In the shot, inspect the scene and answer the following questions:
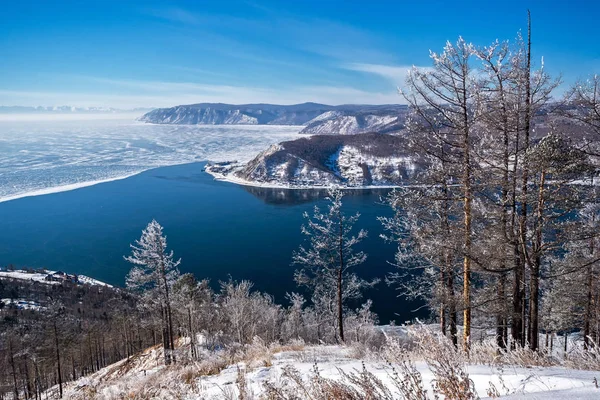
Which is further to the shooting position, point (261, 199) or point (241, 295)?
point (261, 199)

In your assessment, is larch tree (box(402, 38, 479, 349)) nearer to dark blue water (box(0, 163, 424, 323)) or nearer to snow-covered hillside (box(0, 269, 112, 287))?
dark blue water (box(0, 163, 424, 323))

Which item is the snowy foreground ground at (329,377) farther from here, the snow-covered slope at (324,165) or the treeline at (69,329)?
the snow-covered slope at (324,165)

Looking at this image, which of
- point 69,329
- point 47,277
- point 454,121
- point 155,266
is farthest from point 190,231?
point 454,121

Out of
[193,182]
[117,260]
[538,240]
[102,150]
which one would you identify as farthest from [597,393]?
[102,150]


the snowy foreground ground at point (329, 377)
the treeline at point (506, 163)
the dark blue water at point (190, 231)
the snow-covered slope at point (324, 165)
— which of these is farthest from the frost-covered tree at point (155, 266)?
the snow-covered slope at point (324, 165)

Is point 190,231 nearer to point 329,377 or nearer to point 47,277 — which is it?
point 47,277

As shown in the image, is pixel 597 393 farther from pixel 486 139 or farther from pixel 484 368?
pixel 486 139
